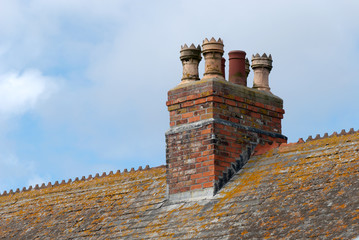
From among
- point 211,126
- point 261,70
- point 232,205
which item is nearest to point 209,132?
point 211,126

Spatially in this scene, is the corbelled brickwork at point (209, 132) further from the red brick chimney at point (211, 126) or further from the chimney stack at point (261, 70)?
the chimney stack at point (261, 70)

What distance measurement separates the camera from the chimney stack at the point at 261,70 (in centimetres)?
1784

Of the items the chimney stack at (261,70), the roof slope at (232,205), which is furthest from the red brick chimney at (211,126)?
the roof slope at (232,205)

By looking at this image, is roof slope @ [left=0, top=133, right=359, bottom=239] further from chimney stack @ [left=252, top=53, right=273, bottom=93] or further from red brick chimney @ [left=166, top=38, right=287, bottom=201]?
chimney stack @ [left=252, top=53, right=273, bottom=93]

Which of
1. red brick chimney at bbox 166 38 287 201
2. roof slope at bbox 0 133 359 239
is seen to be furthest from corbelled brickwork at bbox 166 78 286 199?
roof slope at bbox 0 133 359 239

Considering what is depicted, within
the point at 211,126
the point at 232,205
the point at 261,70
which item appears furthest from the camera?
the point at 261,70

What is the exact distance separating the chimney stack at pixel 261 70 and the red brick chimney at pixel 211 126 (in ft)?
0.62

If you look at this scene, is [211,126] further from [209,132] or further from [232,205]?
[232,205]

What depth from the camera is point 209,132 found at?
16.2m

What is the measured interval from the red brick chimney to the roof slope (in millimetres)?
312

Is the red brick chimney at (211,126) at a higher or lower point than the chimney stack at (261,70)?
lower

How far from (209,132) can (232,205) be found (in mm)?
1932

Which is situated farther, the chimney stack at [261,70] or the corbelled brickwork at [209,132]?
the chimney stack at [261,70]

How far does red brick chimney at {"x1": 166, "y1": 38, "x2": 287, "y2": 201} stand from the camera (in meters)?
16.2
